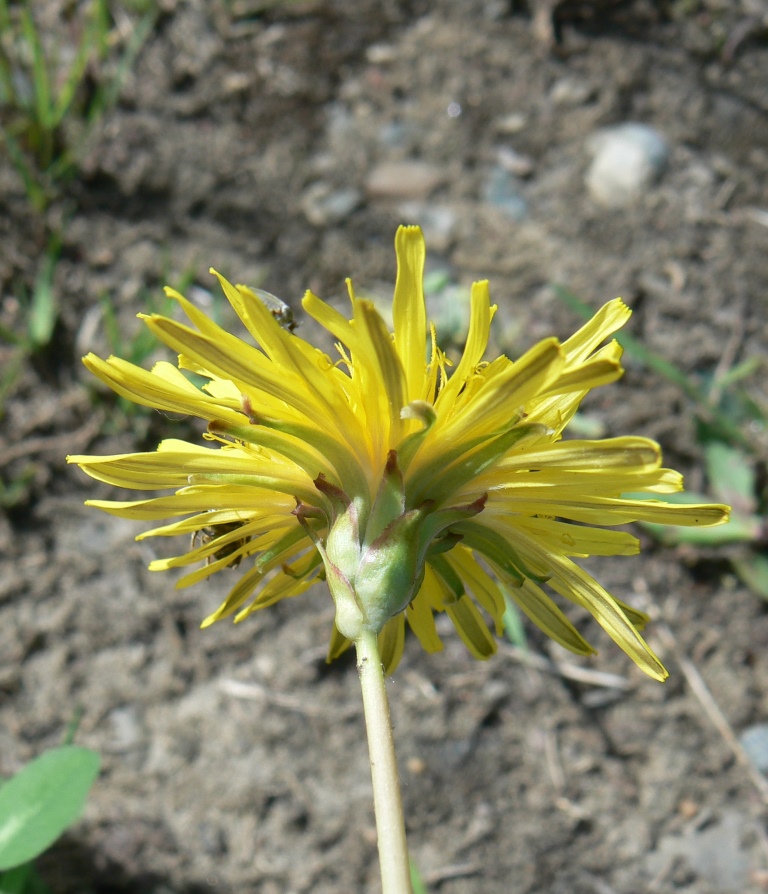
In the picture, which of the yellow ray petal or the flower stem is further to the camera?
the yellow ray petal

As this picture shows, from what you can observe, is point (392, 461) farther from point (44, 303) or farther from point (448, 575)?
point (44, 303)

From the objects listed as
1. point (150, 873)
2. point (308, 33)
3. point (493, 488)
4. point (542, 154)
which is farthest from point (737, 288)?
point (150, 873)

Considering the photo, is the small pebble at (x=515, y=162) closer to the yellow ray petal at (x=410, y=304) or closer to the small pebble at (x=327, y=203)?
the small pebble at (x=327, y=203)

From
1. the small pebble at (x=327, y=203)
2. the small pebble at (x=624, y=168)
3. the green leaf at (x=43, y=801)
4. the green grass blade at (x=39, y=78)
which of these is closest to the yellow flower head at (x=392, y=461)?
the green leaf at (x=43, y=801)

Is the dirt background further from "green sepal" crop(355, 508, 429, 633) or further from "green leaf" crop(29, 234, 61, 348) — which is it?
"green sepal" crop(355, 508, 429, 633)

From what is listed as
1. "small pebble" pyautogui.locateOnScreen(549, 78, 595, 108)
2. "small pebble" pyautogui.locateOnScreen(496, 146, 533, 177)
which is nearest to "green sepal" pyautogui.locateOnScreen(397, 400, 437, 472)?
"small pebble" pyautogui.locateOnScreen(496, 146, 533, 177)

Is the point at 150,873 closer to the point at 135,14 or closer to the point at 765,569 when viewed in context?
the point at 765,569
